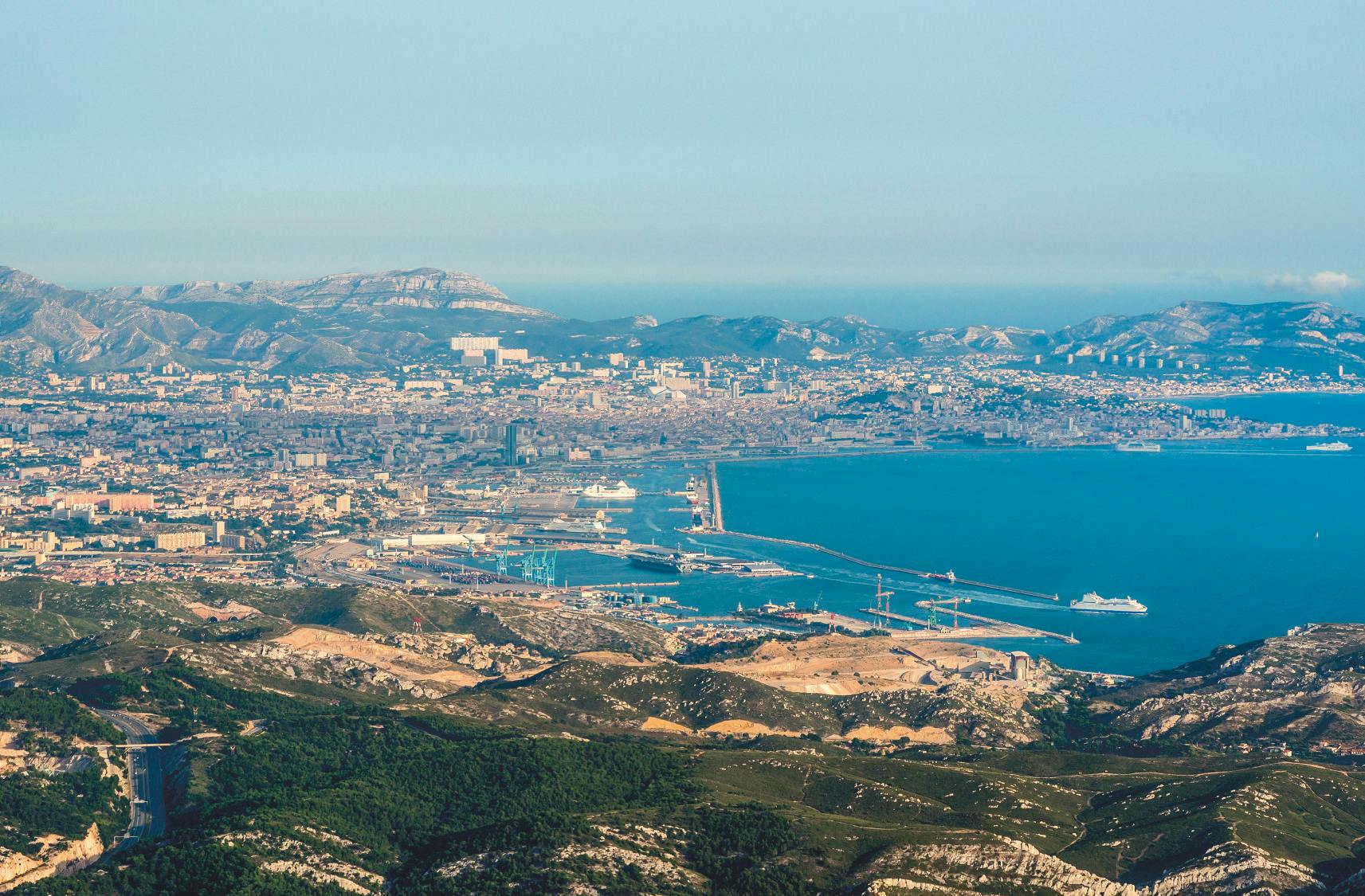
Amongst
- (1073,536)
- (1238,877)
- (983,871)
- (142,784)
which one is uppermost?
(983,871)

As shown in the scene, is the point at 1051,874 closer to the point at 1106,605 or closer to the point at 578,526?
the point at 1106,605

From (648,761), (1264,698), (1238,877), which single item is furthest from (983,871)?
(1264,698)

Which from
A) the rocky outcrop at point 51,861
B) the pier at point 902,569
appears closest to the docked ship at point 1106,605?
the pier at point 902,569

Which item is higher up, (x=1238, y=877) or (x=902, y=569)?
(x=1238, y=877)

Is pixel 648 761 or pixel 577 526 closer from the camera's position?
pixel 648 761

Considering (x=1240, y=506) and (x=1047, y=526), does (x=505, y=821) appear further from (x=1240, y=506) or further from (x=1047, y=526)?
(x=1240, y=506)

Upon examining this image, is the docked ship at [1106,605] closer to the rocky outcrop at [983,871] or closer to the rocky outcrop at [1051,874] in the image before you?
the rocky outcrop at [1051,874]

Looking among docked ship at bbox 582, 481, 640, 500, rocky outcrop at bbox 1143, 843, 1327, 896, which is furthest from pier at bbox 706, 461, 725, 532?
rocky outcrop at bbox 1143, 843, 1327, 896

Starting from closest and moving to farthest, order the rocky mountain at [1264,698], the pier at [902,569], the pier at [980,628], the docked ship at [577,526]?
the rocky mountain at [1264,698]
the pier at [980,628]
the pier at [902,569]
the docked ship at [577,526]
